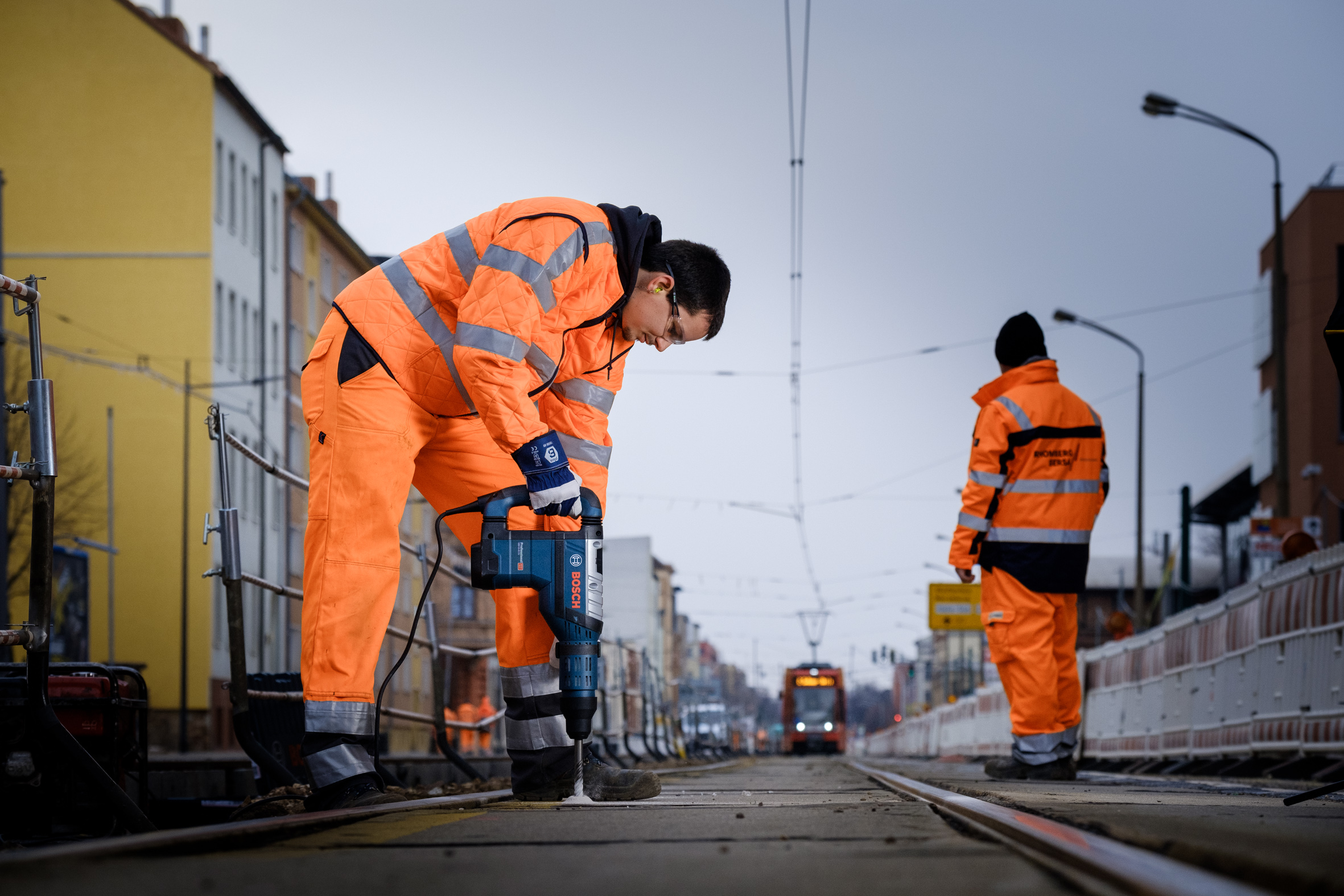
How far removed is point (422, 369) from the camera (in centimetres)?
544

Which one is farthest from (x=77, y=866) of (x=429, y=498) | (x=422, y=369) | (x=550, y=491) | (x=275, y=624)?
(x=275, y=624)

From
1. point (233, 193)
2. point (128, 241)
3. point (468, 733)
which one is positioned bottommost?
point (468, 733)

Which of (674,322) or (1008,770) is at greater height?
A: (674,322)

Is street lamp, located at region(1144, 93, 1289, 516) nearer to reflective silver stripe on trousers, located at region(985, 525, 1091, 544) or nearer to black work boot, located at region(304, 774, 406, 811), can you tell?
reflective silver stripe on trousers, located at region(985, 525, 1091, 544)

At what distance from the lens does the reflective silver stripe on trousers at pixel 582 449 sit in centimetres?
Result: 602

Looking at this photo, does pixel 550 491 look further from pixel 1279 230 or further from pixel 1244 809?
pixel 1279 230

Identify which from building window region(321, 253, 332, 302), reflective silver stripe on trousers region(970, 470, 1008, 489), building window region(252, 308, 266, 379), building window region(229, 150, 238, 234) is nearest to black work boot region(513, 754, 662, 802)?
reflective silver stripe on trousers region(970, 470, 1008, 489)

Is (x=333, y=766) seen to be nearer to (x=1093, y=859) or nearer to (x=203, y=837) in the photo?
(x=203, y=837)

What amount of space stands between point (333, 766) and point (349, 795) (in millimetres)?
100

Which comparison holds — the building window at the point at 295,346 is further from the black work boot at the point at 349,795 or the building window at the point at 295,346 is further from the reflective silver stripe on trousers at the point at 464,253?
the black work boot at the point at 349,795

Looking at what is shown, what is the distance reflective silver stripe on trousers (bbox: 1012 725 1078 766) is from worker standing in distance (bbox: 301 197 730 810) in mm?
3114

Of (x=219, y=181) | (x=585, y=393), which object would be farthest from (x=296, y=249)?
(x=585, y=393)

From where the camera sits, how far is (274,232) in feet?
148

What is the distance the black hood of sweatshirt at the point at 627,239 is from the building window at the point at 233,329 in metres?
37.6
